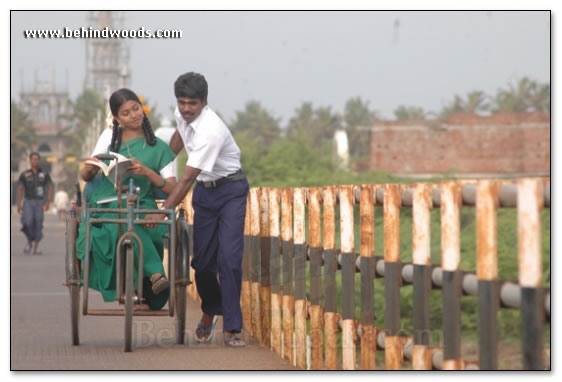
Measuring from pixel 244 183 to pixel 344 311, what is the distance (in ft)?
5.44

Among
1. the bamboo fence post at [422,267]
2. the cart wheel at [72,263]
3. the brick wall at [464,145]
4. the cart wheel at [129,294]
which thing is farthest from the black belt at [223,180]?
the brick wall at [464,145]

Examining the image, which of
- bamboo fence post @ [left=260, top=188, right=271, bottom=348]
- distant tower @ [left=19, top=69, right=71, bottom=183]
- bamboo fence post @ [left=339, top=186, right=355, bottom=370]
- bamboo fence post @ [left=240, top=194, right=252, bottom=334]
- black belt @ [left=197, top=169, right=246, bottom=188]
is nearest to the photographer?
bamboo fence post @ [left=339, top=186, right=355, bottom=370]

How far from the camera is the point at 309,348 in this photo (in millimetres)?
8531

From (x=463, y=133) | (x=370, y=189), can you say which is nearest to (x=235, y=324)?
(x=370, y=189)

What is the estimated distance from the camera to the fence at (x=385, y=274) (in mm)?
4723

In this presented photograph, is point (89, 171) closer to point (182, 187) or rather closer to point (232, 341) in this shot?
point (182, 187)

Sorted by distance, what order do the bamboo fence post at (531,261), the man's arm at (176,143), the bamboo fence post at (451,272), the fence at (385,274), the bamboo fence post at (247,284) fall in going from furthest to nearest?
the bamboo fence post at (247,284) < the man's arm at (176,143) < the bamboo fence post at (451,272) < the fence at (385,274) < the bamboo fence post at (531,261)

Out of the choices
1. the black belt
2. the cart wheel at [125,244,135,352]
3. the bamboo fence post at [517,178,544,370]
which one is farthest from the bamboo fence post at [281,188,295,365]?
the bamboo fence post at [517,178,544,370]

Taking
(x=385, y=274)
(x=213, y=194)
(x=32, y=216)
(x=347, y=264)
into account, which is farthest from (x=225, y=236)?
(x=32, y=216)

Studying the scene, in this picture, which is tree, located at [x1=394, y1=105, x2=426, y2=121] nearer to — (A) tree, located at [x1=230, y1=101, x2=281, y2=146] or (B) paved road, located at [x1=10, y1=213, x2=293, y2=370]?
(A) tree, located at [x1=230, y1=101, x2=281, y2=146]

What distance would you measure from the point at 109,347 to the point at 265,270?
1.22 m

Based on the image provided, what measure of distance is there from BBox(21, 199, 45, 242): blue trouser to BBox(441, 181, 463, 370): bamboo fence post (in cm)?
1858

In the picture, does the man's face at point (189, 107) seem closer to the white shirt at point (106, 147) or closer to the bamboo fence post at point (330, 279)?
the white shirt at point (106, 147)

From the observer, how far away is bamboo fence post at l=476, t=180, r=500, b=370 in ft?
16.3
